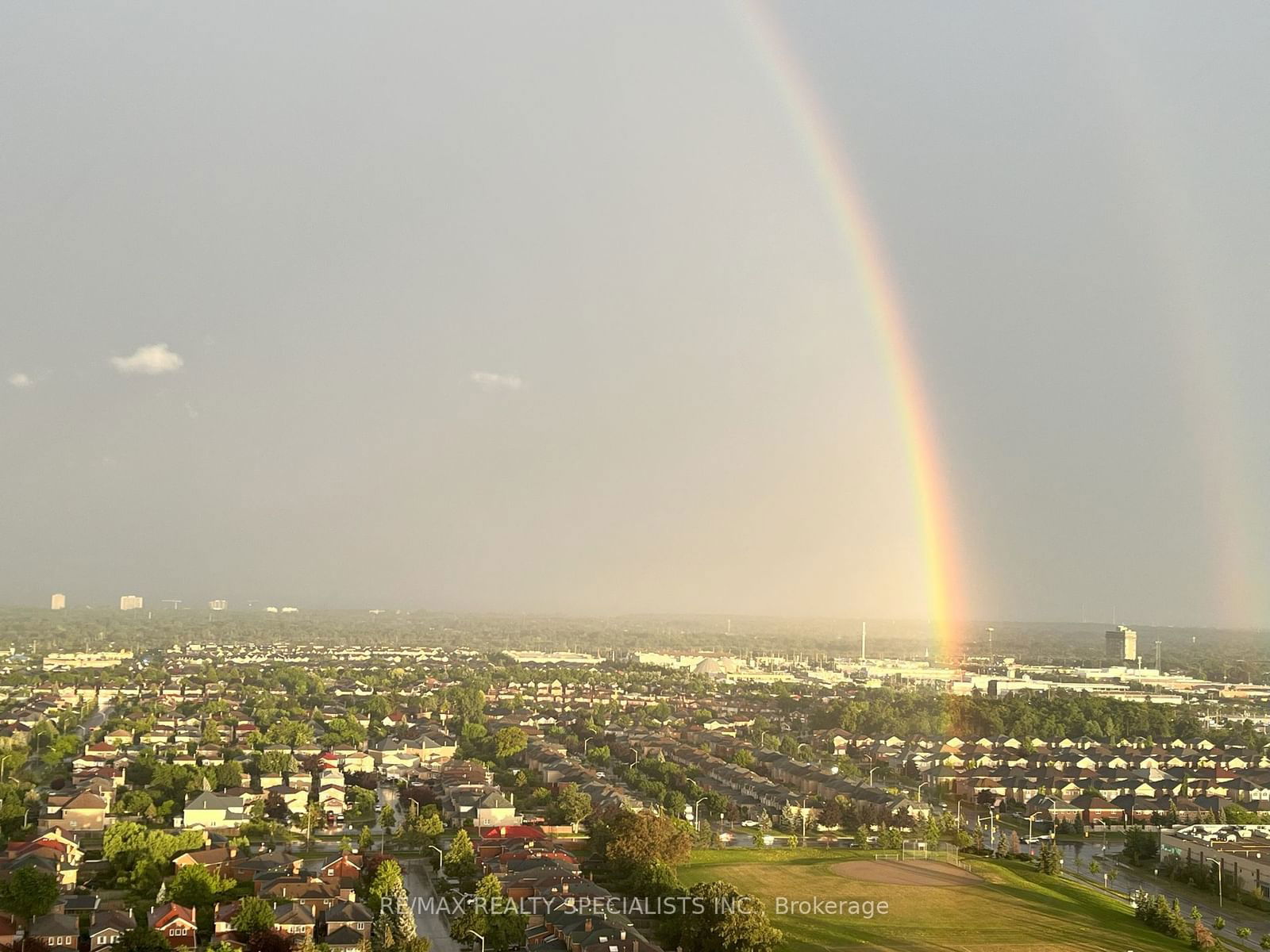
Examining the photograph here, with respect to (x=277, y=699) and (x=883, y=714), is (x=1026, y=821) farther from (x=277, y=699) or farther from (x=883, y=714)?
(x=277, y=699)

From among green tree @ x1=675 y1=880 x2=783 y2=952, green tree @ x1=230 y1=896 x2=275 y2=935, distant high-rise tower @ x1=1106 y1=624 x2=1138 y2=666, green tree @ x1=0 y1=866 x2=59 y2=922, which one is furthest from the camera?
distant high-rise tower @ x1=1106 y1=624 x2=1138 y2=666

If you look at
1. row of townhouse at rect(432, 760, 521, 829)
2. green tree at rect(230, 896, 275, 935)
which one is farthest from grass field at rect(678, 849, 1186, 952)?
green tree at rect(230, 896, 275, 935)

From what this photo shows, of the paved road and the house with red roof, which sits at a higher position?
the house with red roof

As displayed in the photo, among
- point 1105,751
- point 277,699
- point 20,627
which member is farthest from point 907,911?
point 20,627

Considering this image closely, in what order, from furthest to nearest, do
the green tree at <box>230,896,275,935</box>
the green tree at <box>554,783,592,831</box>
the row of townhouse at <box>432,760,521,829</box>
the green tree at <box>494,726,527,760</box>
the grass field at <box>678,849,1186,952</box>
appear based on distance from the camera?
the green tree at <box>494,726,527,760</box> → the row of townhouse at <box>432,760,521,829</box> → the green tree at <box>554,783,592,831</box> → the grass field at <box>678,849,1186,952</box> → the green tree at <box>230,896,275,935</box>

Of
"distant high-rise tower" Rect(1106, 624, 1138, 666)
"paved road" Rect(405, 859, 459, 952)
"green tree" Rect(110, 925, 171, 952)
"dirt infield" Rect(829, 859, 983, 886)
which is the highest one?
"distant high-rise tower" Rect(1106, 624, 1138, 666)

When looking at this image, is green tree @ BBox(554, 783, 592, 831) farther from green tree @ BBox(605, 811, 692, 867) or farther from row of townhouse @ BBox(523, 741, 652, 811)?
green tree @ BBox(605, 811, 692, 867)

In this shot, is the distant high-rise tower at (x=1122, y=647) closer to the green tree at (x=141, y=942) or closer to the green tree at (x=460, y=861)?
the green tree at (x=460, y=861)
